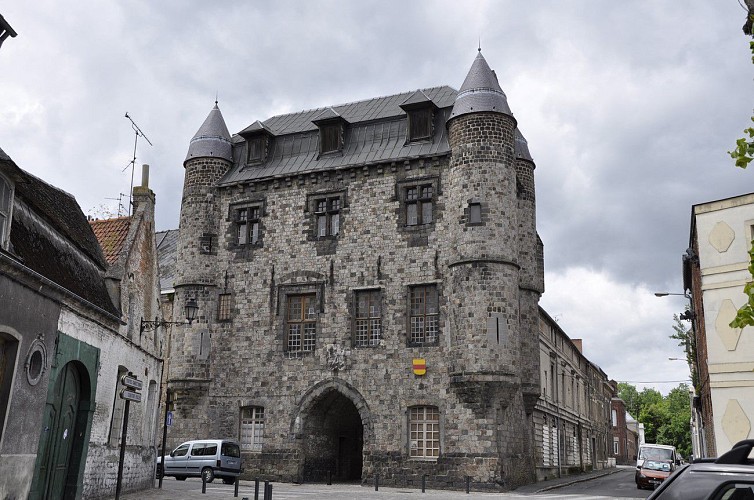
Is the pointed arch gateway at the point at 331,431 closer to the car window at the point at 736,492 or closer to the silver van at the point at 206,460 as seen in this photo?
the silver van at the point at 206,460

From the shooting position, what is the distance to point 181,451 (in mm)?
28875

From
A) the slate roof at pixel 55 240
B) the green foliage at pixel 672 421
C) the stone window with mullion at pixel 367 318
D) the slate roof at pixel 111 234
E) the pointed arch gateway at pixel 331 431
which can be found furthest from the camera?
the green foliage at pixel 672 421

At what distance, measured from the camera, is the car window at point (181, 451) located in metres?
28.8

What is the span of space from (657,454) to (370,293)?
14005 mm

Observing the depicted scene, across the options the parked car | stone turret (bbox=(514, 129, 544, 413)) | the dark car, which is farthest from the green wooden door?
the parked car

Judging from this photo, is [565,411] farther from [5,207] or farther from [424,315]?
[5,207]

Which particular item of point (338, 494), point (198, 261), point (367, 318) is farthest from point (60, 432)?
point (198, 261)

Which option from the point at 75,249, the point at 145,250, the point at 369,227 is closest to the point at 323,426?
→ the point at 369,227

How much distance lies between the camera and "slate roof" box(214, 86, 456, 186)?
99.3 ft

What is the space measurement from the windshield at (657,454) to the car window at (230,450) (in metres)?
16.7

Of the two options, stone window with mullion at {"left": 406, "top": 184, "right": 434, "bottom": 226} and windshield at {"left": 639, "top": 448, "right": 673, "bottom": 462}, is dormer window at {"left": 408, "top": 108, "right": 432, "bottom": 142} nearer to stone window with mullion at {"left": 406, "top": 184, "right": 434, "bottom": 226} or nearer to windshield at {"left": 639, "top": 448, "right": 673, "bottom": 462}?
stone window with mullion at {"left": 406, "top": 184, "right": 434, "bottom": 226}

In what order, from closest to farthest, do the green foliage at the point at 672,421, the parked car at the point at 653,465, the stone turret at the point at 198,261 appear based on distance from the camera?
1. the parked car at the point at 653,465
2. the stone turret at the point at 198,261
3. the green foliage at the point at 672,421

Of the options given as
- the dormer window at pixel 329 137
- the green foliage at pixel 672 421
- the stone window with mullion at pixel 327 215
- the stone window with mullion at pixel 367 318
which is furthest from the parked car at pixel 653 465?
the green foliage at pixel 672 421

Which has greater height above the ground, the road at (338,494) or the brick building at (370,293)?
the brick building at (370,293)
